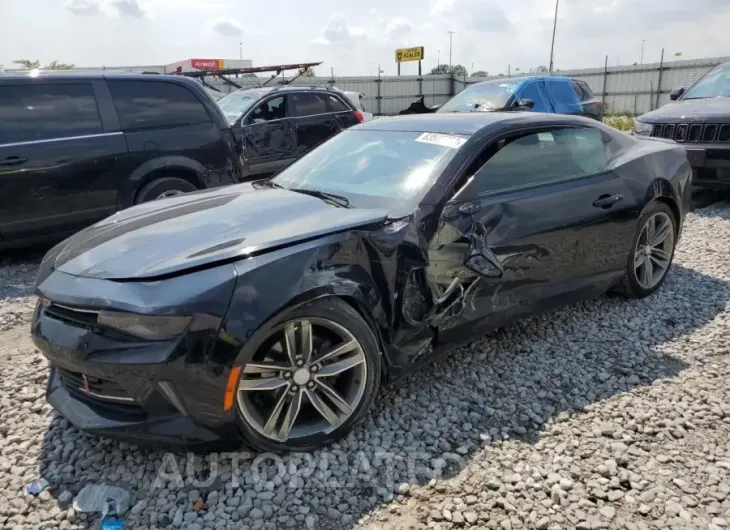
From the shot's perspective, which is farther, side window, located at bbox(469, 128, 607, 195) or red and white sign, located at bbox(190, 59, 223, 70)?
red and white sign, located at bbox(190, 59, 223, 70)

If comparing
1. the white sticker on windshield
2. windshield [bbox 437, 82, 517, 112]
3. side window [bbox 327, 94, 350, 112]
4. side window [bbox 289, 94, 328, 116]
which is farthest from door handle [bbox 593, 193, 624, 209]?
windshield [bbox 437, 82, 517, 112]

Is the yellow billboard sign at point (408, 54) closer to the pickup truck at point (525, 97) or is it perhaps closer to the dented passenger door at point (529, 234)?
the pickup truck at point (525, 97)

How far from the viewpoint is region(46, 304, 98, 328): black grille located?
2.37 metres

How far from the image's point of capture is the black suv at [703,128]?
672 cm

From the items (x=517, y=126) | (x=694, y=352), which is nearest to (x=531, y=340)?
(x=694, y=352)

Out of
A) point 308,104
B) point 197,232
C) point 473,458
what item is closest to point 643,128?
point 308,104

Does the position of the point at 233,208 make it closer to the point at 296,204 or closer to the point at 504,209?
the point at 296,204

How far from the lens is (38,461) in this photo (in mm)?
2635

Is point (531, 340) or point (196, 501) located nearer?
point (196, 501)

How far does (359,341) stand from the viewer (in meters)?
2.66

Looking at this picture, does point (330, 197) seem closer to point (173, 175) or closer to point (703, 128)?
point (173, 175)

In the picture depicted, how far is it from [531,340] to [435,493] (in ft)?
5.43

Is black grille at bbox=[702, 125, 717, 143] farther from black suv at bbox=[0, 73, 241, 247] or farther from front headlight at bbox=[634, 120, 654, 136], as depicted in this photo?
black suv at bbox=[0, 73, 241, 247]

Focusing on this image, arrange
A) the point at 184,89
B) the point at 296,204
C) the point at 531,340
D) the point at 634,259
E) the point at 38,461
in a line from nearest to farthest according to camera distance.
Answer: the point at 38,461, the point at 296,204, the point at 531,340, the point at 634,259, the point at 184,89
